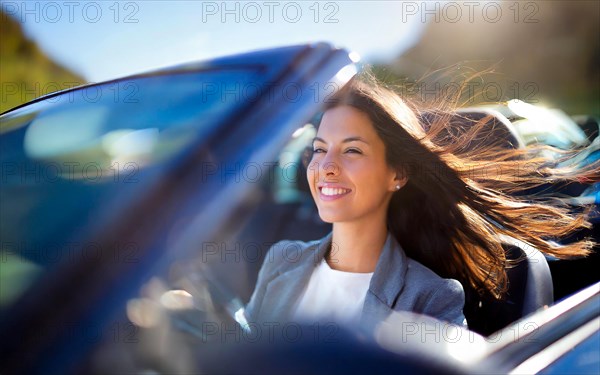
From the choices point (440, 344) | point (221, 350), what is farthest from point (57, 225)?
point (440, 344)

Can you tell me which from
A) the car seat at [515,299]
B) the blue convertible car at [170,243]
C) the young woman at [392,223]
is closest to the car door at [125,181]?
the blue convertible car at [170,243]

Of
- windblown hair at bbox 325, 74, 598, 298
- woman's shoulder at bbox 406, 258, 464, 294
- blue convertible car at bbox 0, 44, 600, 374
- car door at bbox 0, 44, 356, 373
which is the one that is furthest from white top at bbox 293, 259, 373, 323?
car door at bbox 0, 44, 356, 373

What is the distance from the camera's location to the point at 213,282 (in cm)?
154

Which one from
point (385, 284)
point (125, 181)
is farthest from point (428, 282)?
point (125, 181)

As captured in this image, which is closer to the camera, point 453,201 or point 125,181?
point 125,181

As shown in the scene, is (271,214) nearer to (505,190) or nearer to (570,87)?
(505,190)

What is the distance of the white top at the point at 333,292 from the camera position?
77.2 inches

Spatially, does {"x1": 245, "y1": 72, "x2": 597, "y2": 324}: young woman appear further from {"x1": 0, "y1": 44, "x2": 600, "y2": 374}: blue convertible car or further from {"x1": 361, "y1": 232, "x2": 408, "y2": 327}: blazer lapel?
{"x1": 0, "y1": 44, "x2": 600, "y2": 374}: blue convertible car

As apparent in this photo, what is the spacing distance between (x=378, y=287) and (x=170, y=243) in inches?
33.3

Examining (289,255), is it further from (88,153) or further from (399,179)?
(88,153)

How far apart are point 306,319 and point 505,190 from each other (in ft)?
4.91

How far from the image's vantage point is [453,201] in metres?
Answer: 2.12

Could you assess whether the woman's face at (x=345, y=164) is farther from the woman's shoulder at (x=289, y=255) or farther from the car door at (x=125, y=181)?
the car door at (x=125, y=181)

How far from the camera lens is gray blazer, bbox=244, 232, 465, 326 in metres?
1.86
